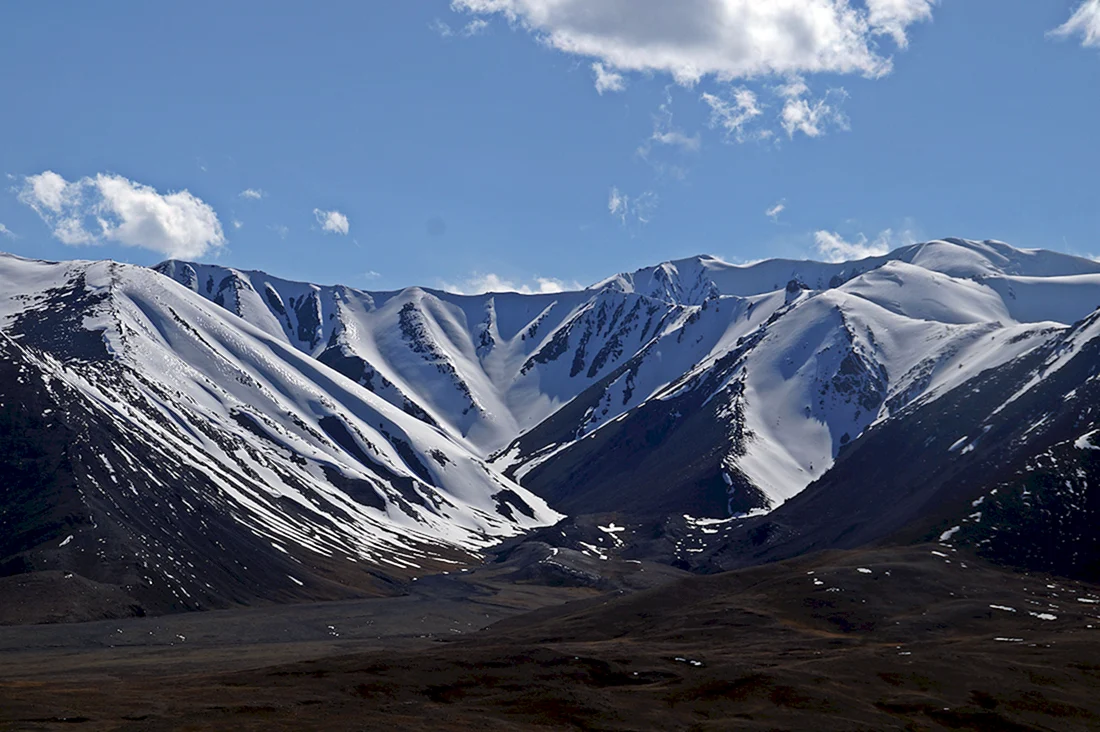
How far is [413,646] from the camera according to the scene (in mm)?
147500

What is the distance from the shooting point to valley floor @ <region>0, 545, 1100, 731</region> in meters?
89.6

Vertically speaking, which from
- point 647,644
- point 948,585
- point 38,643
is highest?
point 948,585

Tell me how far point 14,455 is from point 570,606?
102 metres

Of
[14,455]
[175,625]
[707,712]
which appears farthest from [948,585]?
[14,455]

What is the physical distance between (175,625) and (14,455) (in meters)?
61.5

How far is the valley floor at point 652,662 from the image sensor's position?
89562 millimetres

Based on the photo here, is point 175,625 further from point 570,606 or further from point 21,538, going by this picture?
point 570,606

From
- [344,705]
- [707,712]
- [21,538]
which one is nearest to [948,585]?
[707,712]

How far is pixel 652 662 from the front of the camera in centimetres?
11319

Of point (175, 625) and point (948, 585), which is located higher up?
point (948, 585)

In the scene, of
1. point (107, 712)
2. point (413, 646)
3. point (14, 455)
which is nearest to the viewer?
point (107, 712)

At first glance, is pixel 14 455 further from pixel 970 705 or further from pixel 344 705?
pixel 970 705

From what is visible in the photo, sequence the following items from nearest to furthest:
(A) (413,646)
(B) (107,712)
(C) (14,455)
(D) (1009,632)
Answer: (B) (107,712), (D) (1009,632), (A) (413,646), (C) (14,455)

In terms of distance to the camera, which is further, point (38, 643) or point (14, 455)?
point (14, 455)
